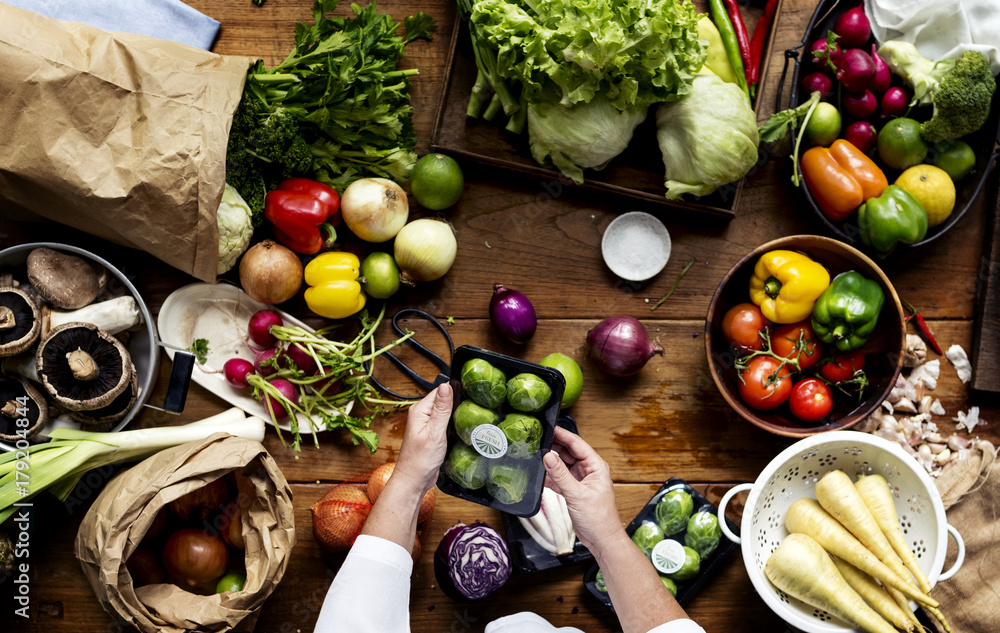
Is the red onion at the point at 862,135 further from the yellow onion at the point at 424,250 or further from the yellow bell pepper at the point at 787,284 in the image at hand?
the yellow onion at the point at 424,250

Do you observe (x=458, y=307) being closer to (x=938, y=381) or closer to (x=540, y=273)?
(x=540, y=273)

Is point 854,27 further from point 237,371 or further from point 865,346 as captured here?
point 237,371

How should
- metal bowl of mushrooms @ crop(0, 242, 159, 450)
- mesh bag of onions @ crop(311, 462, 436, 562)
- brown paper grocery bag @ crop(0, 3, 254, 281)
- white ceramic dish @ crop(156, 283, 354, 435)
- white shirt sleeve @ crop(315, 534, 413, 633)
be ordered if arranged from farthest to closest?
1. white ceramic dish @ crop(156, 283, 354, 435)
2. mesh bag of onions @ crop(311, 462, 436, 562)
3. metal bowl of mushrooms @ crop(0, 242, 159, 450)
4. brown paper grocery bag @ crop(0, 3, 254, 281)
5. white shirt sleeve @ crop(315, 534, 413, 633)

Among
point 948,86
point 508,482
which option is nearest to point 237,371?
point 508,482

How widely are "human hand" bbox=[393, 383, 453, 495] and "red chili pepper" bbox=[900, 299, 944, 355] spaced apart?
1.22m

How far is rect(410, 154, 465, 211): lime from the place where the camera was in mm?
1532

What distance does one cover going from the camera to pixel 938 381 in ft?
5.47

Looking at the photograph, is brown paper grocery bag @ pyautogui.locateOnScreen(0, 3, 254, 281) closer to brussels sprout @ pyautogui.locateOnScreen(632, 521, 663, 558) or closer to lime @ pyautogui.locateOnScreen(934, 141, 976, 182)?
brussels sprout @ pyautogui.locateOnScreen(632, 521, 663, 558)

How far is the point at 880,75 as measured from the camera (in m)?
1.55

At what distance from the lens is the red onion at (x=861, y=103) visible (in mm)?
1565

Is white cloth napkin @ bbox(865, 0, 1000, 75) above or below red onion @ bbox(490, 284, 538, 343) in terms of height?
above

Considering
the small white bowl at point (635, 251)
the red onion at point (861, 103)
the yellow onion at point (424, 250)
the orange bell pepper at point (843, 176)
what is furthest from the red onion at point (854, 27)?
the yellow onion at point (424, 250)

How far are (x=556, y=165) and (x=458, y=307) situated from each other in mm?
431

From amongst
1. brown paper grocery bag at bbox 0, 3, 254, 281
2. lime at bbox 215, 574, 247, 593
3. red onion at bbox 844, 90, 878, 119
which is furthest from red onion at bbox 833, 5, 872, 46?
lime at bbox 215, 574, 247, 593
